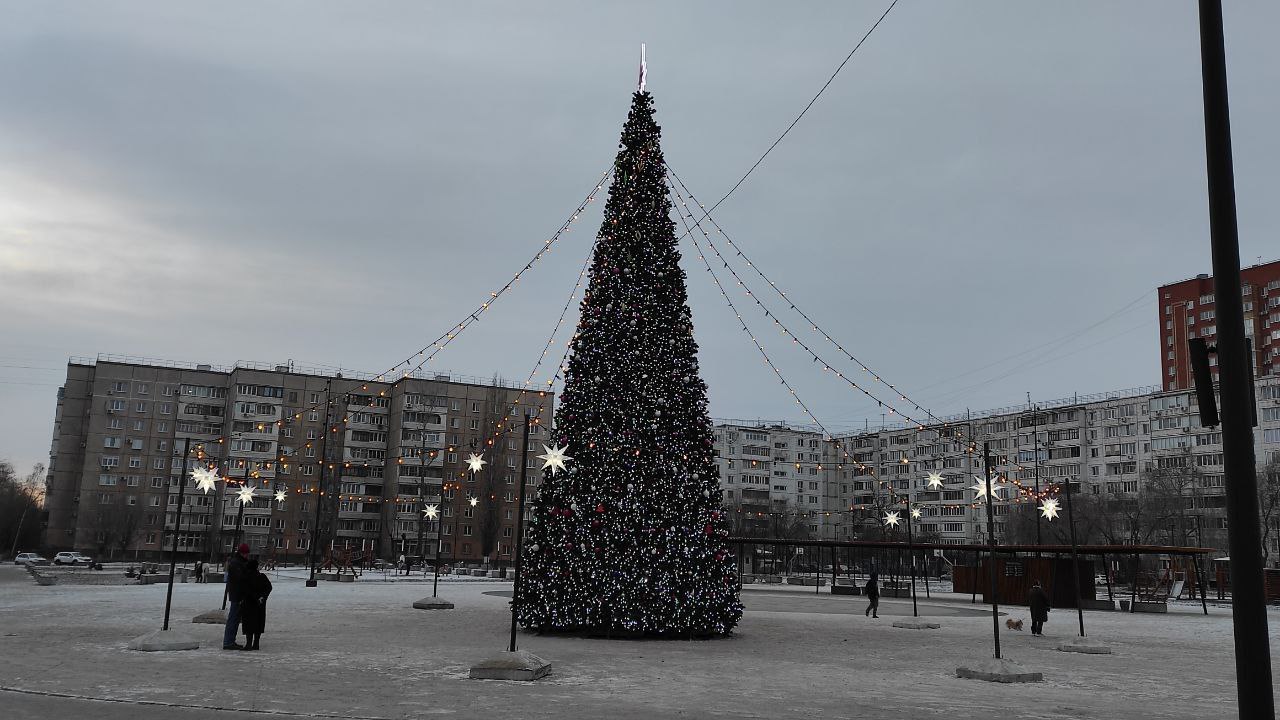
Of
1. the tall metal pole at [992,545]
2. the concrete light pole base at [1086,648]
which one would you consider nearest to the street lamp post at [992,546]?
the tall metal pole at [992,545]

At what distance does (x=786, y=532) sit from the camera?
4587 inches

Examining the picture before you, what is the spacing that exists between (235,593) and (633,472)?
890 cm

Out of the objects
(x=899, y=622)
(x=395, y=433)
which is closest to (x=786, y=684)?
(x=899, y=622)

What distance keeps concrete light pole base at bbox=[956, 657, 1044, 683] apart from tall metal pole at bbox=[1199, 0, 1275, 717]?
408 inches

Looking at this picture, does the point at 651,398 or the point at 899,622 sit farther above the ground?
the point at 651,398

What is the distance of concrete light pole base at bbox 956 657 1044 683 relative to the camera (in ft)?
53.5

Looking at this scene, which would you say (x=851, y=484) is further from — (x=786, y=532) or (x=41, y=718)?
(x=41, y=718)

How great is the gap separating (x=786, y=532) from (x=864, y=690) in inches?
4108

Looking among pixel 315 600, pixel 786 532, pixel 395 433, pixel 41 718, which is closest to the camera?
pixel 41 718

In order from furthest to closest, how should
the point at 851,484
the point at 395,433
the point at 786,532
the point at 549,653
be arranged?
the point at 851,484, the point at 786,532, the point at 395,433, the point at 549,653

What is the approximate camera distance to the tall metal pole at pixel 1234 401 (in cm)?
628

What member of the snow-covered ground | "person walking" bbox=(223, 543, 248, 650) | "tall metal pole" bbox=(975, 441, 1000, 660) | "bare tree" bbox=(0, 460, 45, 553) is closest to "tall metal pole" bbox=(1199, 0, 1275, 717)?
the snow-covered ground

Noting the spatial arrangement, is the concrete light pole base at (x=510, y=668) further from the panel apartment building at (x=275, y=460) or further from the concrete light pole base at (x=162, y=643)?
the panel apartment building at (x=275, y=460)

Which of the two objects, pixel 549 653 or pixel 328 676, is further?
pixel 549 653
